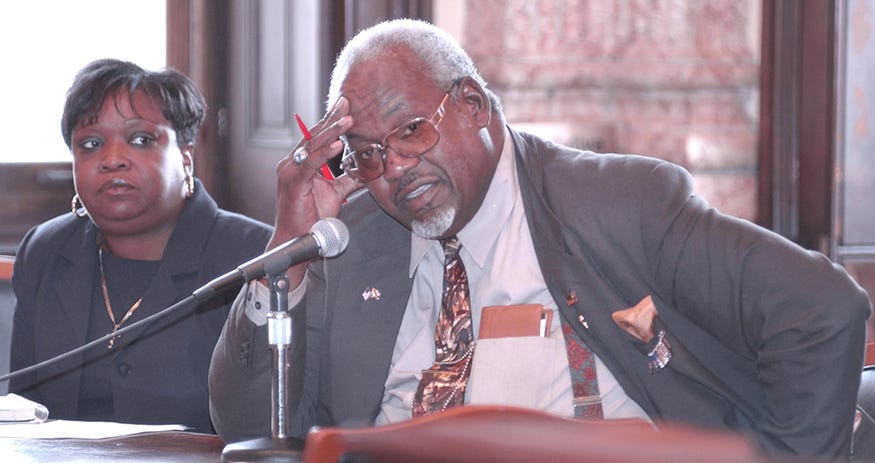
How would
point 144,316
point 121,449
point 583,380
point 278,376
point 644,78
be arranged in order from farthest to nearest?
point 644,78 → point 144,316 → point 583,380 → point 121,449 → point 278,376

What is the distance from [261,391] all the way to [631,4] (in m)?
3.34

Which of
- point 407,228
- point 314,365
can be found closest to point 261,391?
point 314,365

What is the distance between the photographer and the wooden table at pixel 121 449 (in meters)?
1.89

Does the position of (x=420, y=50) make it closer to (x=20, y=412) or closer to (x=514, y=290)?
(x=514, y=290)

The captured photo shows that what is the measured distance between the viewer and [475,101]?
225cm

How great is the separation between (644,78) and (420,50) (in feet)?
10.2

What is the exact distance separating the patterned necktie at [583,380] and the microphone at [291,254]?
0.46 meters

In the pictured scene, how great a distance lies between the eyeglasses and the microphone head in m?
0.23

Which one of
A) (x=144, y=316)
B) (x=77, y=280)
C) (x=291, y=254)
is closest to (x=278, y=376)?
(x=291, y=254)

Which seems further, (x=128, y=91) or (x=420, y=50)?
(x=128, y=91)

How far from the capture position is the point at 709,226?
206cm

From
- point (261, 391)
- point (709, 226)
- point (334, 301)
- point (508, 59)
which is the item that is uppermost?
point (508, 59)

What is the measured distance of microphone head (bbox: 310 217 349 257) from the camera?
194cm

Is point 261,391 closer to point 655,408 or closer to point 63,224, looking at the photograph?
point 655,408
